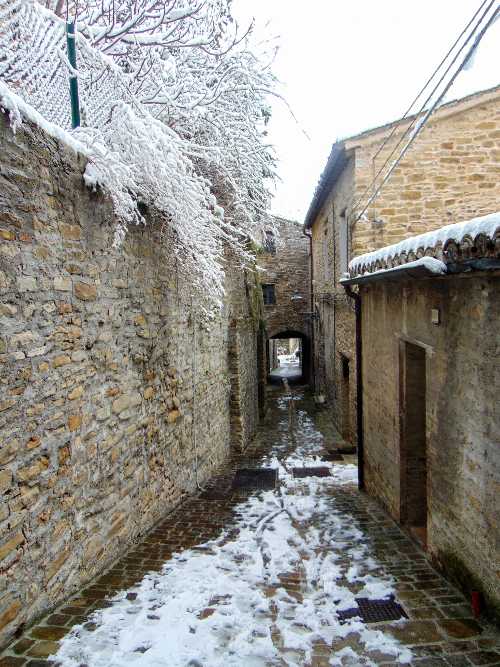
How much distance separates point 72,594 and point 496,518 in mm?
2958

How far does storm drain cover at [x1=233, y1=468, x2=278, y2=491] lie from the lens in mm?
7379

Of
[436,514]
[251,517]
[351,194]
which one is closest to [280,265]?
[351,194]

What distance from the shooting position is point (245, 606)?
3.63 m

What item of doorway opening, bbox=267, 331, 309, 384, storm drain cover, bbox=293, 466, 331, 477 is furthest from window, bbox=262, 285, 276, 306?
storm drain cover, bbox=293, 466, 331, 477

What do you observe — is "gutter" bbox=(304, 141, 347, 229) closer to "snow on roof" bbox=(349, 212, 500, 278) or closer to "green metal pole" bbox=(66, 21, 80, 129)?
"snow on roof" bbox=(349, 212, 500, 278)

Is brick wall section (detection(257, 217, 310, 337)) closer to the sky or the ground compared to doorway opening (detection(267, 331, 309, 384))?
closer to the sky

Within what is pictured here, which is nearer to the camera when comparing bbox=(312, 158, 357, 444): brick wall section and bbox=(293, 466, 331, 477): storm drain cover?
bbox=(293, 466, 331, 477): storm drain cover

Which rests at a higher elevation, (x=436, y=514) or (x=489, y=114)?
(x=489, y=114)

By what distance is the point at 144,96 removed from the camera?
14.5ft

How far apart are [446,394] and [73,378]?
115 inches

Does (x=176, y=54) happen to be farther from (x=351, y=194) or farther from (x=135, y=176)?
(x=351, y=194)

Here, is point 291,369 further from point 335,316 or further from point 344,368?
point 344,368

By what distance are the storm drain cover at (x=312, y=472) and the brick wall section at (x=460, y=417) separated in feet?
9.59

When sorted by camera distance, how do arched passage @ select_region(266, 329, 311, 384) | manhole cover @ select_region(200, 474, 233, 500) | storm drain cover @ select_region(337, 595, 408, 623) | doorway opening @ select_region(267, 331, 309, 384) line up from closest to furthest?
storm drain cover @ select_region(337, 595, 408, 623)
manhole cover @ select_region(200, 474, 233, 500)
arched passage @ select_region(266, 329, 311, 384)
doorway opening @ select_region(267, 331, 309, 384)
